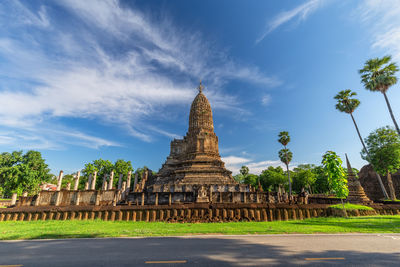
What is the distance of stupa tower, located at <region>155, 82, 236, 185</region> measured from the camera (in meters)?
32.7

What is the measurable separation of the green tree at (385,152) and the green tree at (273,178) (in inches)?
1082

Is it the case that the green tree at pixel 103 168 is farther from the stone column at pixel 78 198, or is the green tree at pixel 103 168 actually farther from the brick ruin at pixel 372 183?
the brick ruin at pixel 372 183

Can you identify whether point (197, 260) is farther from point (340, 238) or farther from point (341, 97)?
point (341, 97)

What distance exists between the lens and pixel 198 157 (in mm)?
38188

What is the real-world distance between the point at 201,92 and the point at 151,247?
4643 centimetres

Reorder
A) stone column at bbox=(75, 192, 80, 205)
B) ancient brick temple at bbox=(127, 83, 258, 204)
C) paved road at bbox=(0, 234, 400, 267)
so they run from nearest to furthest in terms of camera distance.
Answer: paved road at bbox=(0, 234, 400, 267) → stone column at bbox=(75, 192, 80, 205) → ancient brick temple at bbox=(127, 83, 258, 204)

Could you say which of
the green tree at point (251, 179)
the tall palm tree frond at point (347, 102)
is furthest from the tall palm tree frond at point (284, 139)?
the green tree at point (251, 179)

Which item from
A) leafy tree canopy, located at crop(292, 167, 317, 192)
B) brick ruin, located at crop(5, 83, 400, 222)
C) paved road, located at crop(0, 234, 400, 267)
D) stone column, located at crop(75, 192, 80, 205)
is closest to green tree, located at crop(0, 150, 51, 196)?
brick ruin, located at crop(5, 83, 400, 222)

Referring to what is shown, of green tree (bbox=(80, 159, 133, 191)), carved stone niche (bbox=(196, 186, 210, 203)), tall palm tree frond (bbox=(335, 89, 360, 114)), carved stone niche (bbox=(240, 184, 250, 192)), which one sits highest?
tall palm tree frond (bbox=(335, 89, 360, 114))

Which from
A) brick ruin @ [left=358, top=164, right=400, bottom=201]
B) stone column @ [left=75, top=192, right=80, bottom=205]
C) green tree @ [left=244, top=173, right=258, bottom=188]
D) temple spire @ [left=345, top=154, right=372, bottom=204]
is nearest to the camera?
stone column @ [left=75, top=192, right=80, bottom=205]

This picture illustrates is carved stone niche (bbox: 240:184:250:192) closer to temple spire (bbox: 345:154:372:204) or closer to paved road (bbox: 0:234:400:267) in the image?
temple spire (bbox: 345:154:372:204)

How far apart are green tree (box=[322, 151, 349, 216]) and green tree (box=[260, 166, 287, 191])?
42.0 meters

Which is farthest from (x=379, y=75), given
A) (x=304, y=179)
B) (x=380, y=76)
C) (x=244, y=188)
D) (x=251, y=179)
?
(x=251, y=179)

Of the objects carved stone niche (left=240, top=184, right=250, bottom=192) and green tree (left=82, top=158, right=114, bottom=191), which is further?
green tree (left=82, top=158, right=114, bottom=191)
